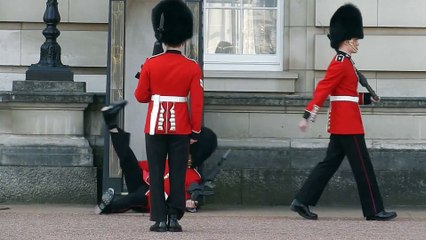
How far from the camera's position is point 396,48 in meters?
12.1

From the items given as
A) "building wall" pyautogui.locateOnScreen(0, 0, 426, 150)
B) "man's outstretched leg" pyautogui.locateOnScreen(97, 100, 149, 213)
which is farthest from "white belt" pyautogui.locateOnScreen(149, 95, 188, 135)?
"building wall" pyautogui.locateOnScreen(0, 0, 426, 150)

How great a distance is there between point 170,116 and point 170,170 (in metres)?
0.43

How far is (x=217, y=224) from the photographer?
10031 mm

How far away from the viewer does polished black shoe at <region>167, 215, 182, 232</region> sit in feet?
30.6

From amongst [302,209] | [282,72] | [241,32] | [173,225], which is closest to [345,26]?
[302,209]

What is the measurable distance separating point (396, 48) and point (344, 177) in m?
1.41

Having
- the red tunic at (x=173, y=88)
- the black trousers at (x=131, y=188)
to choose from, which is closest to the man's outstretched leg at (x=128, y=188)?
the black trousers at (x=131, y=188)

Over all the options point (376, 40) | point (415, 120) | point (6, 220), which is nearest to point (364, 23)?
point (376, 40)

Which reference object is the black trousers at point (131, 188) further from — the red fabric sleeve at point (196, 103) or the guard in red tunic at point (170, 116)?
the red fabric sleeve at point (196, 103)

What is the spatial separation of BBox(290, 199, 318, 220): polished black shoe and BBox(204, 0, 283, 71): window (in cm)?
228

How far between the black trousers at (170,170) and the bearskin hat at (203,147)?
4.90 ft

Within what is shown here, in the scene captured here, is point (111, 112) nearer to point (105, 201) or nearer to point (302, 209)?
point (105, 201)

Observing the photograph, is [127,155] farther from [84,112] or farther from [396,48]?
[396,48]

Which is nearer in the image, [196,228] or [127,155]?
[196,228]
